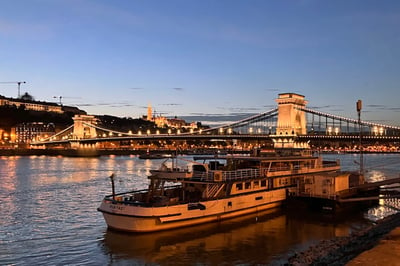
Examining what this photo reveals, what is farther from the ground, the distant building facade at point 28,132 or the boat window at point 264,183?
the distant building facade at point 28,132

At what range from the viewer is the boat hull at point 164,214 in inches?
745

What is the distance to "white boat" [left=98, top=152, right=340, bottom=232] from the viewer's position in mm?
19219

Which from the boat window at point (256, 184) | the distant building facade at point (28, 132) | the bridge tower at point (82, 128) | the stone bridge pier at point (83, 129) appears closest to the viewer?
the boat window at point (256, 184)

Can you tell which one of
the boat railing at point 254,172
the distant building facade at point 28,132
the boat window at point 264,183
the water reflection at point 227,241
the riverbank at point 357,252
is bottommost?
the water reflection at point 227,241

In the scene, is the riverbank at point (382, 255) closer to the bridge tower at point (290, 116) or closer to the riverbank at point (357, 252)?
the riverbank at point (357, 252)

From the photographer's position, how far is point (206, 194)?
Answer: 21.8 m

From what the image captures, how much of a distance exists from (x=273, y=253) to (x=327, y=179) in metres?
9.68

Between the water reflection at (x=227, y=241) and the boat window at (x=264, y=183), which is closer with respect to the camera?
the water reflection at (x=227, y=241)

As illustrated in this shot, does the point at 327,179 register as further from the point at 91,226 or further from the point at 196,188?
the point at 91,226

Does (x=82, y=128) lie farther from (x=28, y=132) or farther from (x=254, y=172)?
(x=254, y=172)

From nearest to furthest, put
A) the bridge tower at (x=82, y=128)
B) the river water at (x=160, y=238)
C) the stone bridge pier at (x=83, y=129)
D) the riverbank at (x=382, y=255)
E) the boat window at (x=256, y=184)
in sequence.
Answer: the riverbank at (x=382, y=255)
the river water at (x=160, y=238)
the boat window at (x=256, y=184)
the stone bridge pier at (x=83, y=129)
the bridge tower at (x=82, y=128)

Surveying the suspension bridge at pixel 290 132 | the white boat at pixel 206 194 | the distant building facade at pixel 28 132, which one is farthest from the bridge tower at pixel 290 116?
the distant building facade at pixel 28 132

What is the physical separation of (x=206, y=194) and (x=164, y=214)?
10.5 feet

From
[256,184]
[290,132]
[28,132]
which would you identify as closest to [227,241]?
[256,184]
